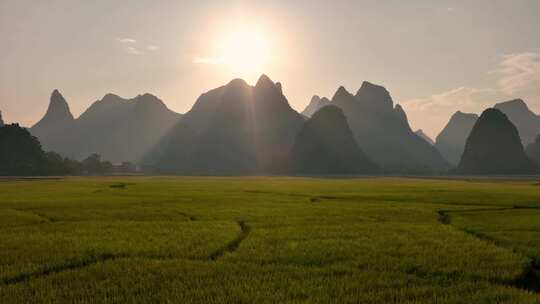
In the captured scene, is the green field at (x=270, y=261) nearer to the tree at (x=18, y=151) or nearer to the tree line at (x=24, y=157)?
the tree line at (x=24, y=157)

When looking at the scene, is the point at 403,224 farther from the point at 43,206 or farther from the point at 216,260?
the point at 43,206

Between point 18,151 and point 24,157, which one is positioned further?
point 18,151

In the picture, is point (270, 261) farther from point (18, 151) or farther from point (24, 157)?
point (18, 151)

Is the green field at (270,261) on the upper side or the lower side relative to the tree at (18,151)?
lower

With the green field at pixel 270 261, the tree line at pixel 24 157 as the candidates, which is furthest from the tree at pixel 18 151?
the green field at pixel 270 261

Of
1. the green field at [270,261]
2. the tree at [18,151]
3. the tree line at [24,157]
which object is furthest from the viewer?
the tree at [18,151]

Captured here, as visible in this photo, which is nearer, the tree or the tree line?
the tree line

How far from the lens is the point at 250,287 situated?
8953 millimetres

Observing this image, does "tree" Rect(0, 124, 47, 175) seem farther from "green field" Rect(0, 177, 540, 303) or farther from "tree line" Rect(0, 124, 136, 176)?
"green field" Rect(0, 177, 540, 303)

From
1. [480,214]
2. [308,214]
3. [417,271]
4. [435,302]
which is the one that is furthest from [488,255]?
[480,214]

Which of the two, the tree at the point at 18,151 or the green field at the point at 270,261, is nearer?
the green field at the point at 270,261

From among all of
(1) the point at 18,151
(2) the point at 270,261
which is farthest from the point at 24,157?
(2) the point at 270,261

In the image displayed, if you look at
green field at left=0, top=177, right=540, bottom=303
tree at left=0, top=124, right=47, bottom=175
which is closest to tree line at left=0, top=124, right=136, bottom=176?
tree at left=0, top=124, right=47, bottom=175

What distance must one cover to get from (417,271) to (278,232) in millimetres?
6984
